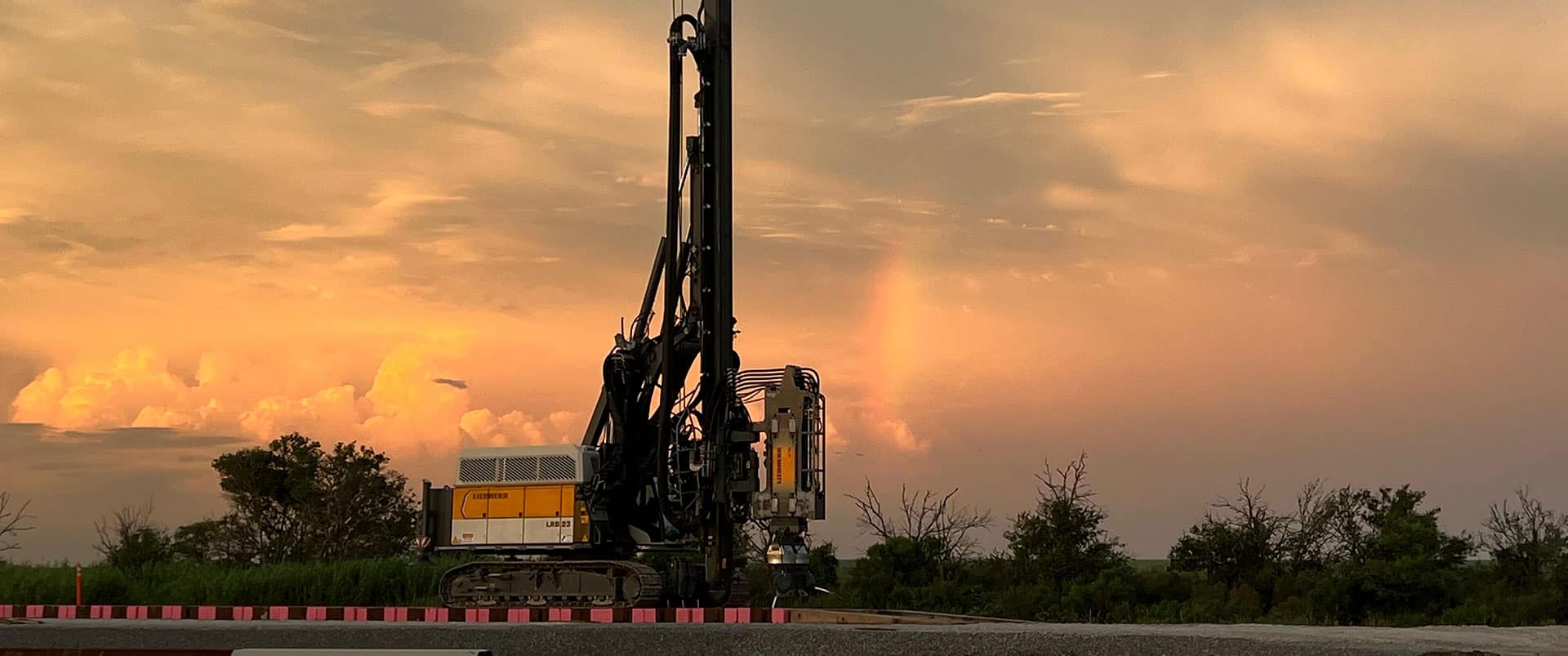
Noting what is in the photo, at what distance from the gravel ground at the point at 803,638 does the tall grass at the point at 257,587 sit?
878 centimetres

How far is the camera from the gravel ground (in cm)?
1814

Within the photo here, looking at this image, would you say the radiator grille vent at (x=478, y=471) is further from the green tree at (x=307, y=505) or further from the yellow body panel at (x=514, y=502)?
the green tree at (x=307, y=505)

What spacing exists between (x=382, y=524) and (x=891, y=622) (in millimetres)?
26680

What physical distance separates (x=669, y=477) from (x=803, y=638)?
9.96 m

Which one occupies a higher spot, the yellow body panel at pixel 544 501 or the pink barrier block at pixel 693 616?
the yellow body panel at pixel 544 501

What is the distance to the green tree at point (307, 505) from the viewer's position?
1793 inches

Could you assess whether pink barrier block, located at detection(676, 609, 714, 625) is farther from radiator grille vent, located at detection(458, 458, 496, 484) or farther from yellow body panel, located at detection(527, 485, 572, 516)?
radiator grille vent, located at detection(458, 458, 496, 484)

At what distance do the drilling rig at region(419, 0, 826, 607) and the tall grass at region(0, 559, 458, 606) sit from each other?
4.92 m

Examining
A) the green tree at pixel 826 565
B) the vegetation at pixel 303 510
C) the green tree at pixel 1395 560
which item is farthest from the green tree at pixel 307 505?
the green tree at pixel 1395 560

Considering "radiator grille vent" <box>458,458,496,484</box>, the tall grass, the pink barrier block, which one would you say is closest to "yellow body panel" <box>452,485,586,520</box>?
"radiator grille vent" <box>458,458,496,484</box>

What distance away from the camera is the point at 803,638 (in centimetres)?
2077

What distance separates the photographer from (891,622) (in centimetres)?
2281

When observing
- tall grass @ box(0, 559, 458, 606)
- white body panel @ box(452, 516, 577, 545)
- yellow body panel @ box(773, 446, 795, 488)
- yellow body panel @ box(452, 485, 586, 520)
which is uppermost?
yellow body panel @ box(773, 446, 795, 488)

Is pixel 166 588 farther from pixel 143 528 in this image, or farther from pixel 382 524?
pixel 382 524
